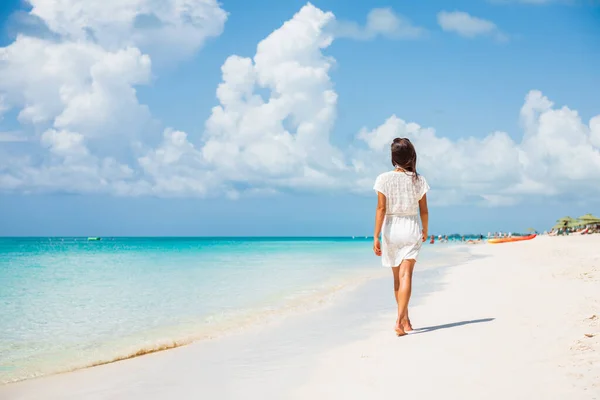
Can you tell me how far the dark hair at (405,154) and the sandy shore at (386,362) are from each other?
1997mm

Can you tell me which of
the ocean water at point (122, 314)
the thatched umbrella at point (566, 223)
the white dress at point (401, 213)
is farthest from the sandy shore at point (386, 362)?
the thatched umbrella at point (566, 223)

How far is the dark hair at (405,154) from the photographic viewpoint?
19.2 feet

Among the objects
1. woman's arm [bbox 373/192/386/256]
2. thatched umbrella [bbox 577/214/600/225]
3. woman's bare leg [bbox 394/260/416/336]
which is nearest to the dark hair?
woman's arm [bbox 373/192/386/256]

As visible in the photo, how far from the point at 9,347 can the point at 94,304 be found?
462cm

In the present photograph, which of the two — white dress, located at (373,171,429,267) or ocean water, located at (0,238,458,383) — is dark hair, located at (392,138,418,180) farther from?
ocean water, located at (0,238,458,383)

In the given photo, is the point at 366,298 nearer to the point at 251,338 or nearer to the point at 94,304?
the point at 251,338

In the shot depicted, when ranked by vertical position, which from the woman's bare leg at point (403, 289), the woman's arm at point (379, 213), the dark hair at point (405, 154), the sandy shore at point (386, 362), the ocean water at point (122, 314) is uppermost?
the dark hair at point (405, 154)

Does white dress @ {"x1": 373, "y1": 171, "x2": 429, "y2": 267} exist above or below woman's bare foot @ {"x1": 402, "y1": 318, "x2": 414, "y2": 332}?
above

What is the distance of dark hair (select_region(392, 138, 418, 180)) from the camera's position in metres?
5.86

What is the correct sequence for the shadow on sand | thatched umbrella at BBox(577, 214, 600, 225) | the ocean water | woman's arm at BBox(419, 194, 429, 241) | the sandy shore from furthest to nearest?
1. thatched umbrella at BBox(577, 214, 600, 225)
2. the ocean water
3. the shadow on sand
4. woman's arm at BBox(419, 194, 429, 241)
5. the sandy shore

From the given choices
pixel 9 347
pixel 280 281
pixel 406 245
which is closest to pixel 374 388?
pixel 406 245

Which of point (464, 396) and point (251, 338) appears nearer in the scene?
point (464, 396)

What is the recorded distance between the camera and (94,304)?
40.3 ft

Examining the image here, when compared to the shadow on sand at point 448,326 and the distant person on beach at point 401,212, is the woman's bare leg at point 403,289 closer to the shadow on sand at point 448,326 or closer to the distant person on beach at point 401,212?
the distant person on beach at point 401,212
